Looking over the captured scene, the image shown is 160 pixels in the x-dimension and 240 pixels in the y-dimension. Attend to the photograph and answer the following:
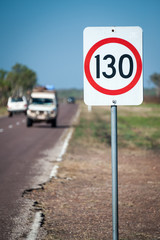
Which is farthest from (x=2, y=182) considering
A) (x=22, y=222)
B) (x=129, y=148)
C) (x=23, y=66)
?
(x=23, y=66)

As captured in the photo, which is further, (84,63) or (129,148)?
(129,148)

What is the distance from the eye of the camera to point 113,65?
378 cm

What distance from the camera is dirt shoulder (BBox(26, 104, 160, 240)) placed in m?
5.23

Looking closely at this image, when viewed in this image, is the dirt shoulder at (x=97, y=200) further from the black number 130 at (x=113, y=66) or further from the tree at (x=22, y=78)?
the tree at (x=22, y=78)

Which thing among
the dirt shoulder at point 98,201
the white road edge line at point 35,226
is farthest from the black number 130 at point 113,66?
the white road edge line at point 35,226

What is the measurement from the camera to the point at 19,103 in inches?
1551

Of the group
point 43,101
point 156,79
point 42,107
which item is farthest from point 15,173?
point 156,79

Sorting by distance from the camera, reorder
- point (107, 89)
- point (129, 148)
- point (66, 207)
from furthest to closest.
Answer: point (129, 148) → point (66, 207) → point (107, 89)

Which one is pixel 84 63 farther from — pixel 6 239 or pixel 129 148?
pixel 129 148

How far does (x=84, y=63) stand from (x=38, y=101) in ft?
72.5

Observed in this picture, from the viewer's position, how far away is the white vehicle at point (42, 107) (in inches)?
979

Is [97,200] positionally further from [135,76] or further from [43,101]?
[43,101]

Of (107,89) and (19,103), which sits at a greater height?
(107,89)

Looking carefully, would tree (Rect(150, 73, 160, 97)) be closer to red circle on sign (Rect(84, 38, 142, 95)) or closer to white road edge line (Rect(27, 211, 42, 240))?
white road edge line (Rect(27, 211, 42, 240))
